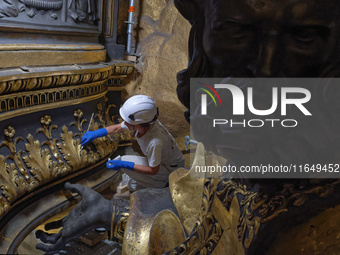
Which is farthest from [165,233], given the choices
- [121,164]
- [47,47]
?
[47,47]

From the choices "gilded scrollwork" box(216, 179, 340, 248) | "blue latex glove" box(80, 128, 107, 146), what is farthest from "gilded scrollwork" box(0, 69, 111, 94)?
"gilded scrollwork" box(216, 179, 340, 248)

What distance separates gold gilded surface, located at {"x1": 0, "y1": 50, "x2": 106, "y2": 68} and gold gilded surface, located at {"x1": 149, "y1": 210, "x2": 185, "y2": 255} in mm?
1418

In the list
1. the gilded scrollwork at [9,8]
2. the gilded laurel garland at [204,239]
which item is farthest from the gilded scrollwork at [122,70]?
the gilded laurel garland at [204,239]

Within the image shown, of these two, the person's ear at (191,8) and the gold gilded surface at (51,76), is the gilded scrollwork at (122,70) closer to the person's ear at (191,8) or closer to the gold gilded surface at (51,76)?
the gold gilded surface at (51,76)

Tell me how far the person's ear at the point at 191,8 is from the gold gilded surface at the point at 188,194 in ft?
1.19

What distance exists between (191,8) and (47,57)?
1.81 metres

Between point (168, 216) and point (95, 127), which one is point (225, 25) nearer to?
point (168, 216)

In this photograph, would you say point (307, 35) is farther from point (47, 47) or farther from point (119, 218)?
point (47, 47)

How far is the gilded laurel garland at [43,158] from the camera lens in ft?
6.57

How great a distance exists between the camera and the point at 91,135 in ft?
8.35

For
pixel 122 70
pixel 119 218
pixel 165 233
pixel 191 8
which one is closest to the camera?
pixel 191 8

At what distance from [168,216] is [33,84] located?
1.44 metres

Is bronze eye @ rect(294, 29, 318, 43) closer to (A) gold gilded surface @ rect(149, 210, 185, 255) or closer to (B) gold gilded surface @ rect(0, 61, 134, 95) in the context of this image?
(A) gold gilded surface @ rect(149, 210, 185, 255)

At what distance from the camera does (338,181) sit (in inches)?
21.5
